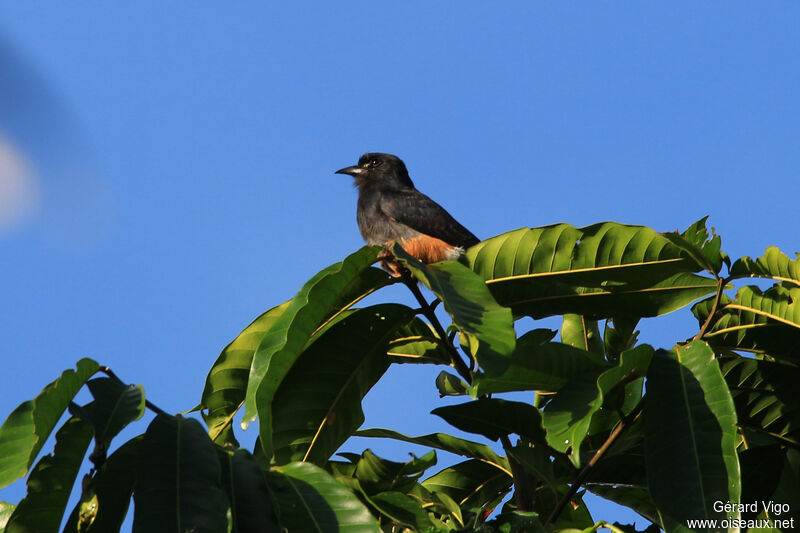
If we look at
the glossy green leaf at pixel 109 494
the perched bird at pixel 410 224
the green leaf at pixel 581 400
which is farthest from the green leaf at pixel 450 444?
the perched bird at pixel 410 224

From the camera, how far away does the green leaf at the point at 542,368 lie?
220cm

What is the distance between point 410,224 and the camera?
479 centimetres

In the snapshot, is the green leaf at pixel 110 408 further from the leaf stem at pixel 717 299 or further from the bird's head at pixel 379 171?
the bird's head at pixel 379 171

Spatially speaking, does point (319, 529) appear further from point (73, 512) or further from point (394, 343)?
point (394, 343)

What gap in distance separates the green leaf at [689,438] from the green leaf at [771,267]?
410mm

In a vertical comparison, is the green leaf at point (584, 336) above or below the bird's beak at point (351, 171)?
below

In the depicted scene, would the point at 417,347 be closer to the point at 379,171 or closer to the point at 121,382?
the point at 121,382

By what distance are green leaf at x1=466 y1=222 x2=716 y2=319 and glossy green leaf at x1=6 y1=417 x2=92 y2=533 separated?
1.20 metres

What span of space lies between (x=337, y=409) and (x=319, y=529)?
785mm

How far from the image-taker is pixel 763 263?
242cm

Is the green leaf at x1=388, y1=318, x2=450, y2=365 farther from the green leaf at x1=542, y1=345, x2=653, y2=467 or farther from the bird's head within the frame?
the bird's head

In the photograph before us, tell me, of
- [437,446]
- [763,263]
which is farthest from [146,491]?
[763,263]

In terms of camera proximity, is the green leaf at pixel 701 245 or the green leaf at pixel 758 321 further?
the green leaf at pixel 758 321

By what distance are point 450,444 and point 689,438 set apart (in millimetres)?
1005
